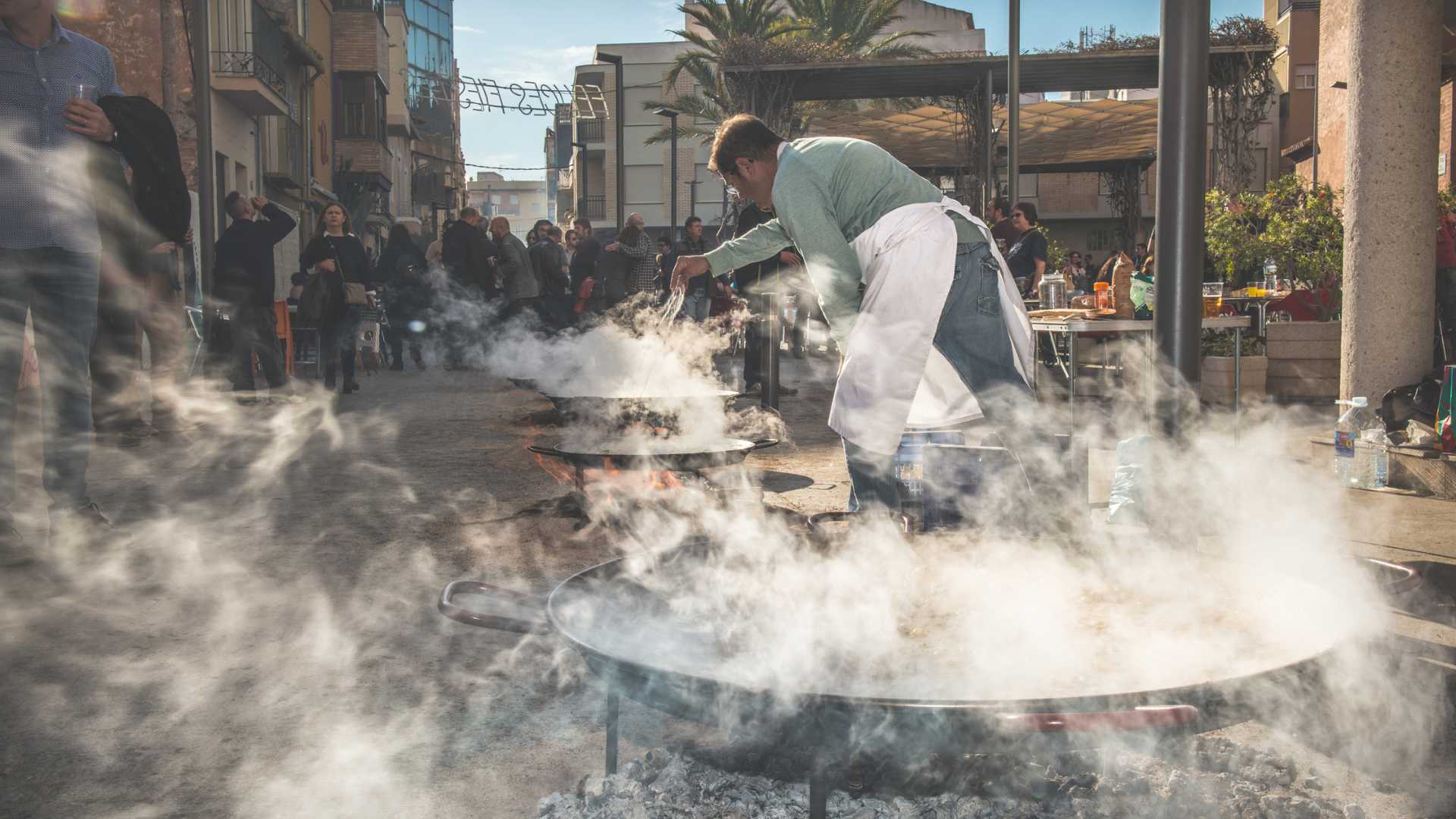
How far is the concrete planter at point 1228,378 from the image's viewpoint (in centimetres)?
978

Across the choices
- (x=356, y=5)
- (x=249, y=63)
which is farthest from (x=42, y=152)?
(x=356, y=5)

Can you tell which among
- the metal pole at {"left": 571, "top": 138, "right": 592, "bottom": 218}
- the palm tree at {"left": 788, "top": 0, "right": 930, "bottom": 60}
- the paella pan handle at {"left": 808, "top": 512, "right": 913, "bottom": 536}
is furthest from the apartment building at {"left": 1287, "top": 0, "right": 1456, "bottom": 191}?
the metal pole at {"left": 571, "top": 138, "right": 592, "bottom": 218}

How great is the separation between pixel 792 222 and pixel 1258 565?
163 cm

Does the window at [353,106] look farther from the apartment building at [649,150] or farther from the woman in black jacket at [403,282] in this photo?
the woman in black jacket at [403,282]

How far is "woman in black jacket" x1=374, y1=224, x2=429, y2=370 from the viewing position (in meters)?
13.2

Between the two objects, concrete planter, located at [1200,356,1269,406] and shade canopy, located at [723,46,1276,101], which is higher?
shade canopy, located at [723,46,1276,101]

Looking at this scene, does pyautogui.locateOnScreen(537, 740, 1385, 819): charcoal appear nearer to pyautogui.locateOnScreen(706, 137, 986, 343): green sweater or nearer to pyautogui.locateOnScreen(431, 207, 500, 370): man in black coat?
pyautogui.locateOnScreen(706, 137, 986, 343): green sweater

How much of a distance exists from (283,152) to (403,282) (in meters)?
16.5

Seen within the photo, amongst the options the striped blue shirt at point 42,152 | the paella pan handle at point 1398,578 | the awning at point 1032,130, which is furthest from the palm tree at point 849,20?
the paella pan handle at point 1398,578

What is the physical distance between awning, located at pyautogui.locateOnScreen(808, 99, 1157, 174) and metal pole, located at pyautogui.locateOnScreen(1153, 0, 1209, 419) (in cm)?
1343

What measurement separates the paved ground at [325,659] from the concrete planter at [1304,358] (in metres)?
4.65

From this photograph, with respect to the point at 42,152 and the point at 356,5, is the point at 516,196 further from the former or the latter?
the point at 42,152

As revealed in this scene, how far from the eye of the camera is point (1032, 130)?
1983 cm

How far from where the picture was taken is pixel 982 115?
58.3 ft
